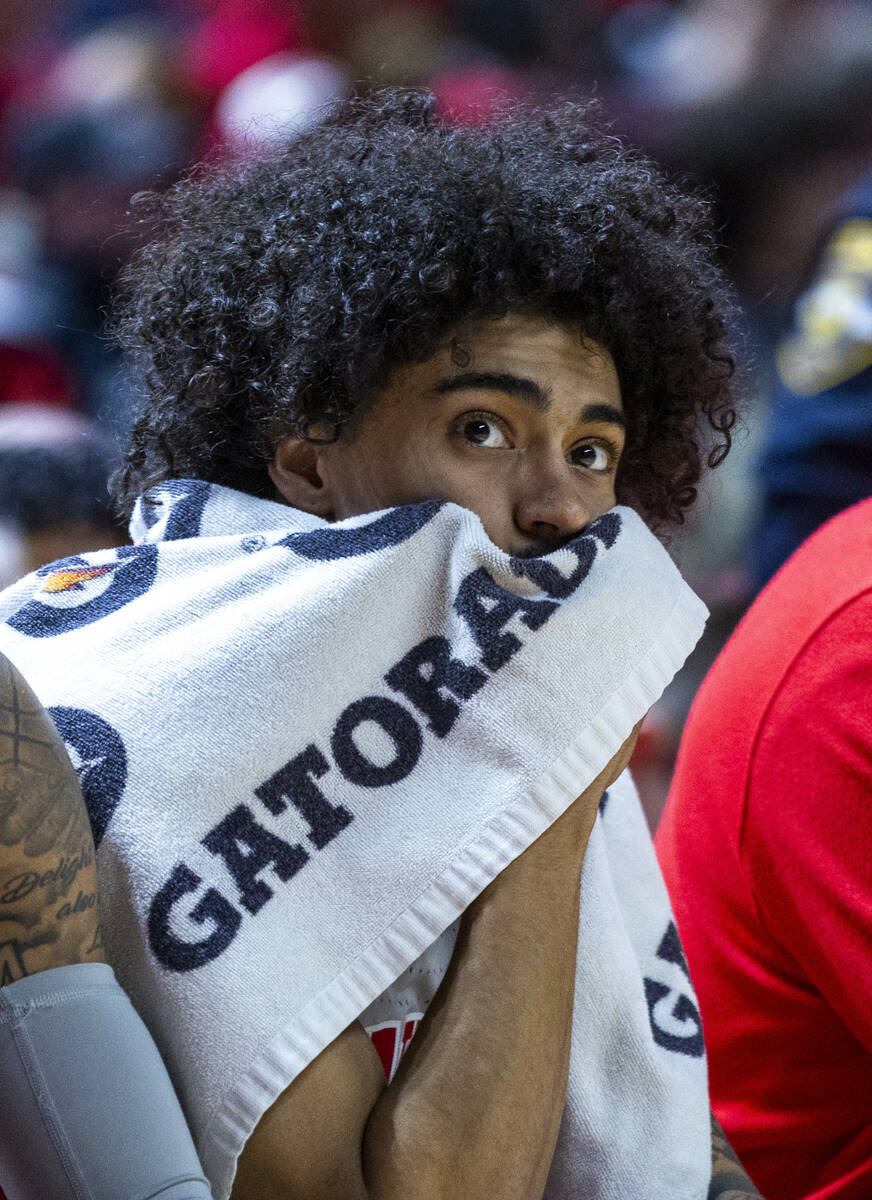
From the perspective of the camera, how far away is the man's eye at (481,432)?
3.19 feet

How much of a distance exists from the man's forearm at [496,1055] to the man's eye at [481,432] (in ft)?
0.94

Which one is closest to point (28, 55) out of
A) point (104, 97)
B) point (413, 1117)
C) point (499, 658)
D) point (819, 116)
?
point (104, 97)

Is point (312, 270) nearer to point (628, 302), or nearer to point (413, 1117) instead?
point (628, 302)

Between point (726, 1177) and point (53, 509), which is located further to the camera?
point (53, 509)

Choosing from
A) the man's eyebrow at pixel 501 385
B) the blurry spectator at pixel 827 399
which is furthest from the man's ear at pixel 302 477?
the blurry spectator at pixel 827 399

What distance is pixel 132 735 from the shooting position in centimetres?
81

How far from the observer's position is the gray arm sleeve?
2.19ft

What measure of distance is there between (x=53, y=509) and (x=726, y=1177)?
144cm

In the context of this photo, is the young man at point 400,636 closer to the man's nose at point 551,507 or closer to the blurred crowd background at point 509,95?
the man's nose at point 551,507

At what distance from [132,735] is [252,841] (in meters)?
0.10

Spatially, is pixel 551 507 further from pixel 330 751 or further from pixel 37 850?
pixel 37 850

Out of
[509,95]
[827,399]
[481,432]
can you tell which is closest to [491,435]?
[481,432]

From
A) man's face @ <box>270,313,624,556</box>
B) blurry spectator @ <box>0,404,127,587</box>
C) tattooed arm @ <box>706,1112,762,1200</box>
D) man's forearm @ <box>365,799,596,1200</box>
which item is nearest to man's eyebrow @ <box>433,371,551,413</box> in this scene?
man's face @ <box>270,313,624,556</box>

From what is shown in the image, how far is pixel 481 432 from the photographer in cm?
97
